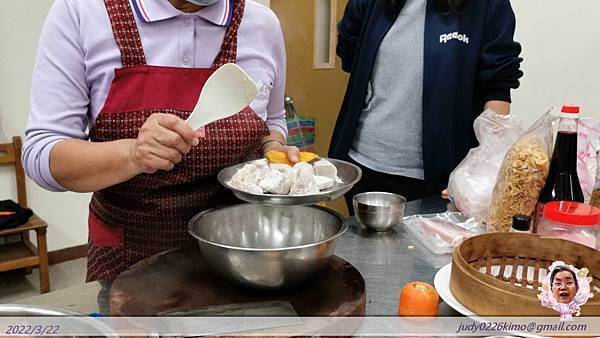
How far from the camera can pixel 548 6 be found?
2.16 meters

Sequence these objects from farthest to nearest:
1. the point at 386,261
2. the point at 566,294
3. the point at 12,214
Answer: the point at 12,214 → the point at 386,261 → the point at 566,294

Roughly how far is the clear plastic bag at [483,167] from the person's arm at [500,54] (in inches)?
12.1

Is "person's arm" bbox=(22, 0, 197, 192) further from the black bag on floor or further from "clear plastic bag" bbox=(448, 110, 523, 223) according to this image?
the black bag on floor

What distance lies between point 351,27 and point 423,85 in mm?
359

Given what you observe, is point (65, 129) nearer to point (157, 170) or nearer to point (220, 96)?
point (157, 170)

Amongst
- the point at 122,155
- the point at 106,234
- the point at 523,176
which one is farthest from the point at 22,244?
the point at 523,176

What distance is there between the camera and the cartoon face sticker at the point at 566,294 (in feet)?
2.32

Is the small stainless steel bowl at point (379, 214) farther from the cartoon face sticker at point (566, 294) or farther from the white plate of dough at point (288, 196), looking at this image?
the cartoon face sticker at point (566, 294)

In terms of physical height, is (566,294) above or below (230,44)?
below

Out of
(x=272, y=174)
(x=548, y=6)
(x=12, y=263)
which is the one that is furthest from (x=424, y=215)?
(x=12, y=263)

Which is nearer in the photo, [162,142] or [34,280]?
[162,142]

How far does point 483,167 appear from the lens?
4.09ft

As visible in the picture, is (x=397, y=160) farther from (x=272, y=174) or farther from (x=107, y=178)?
(x=107, y=178)

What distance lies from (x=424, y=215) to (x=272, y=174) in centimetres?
50
